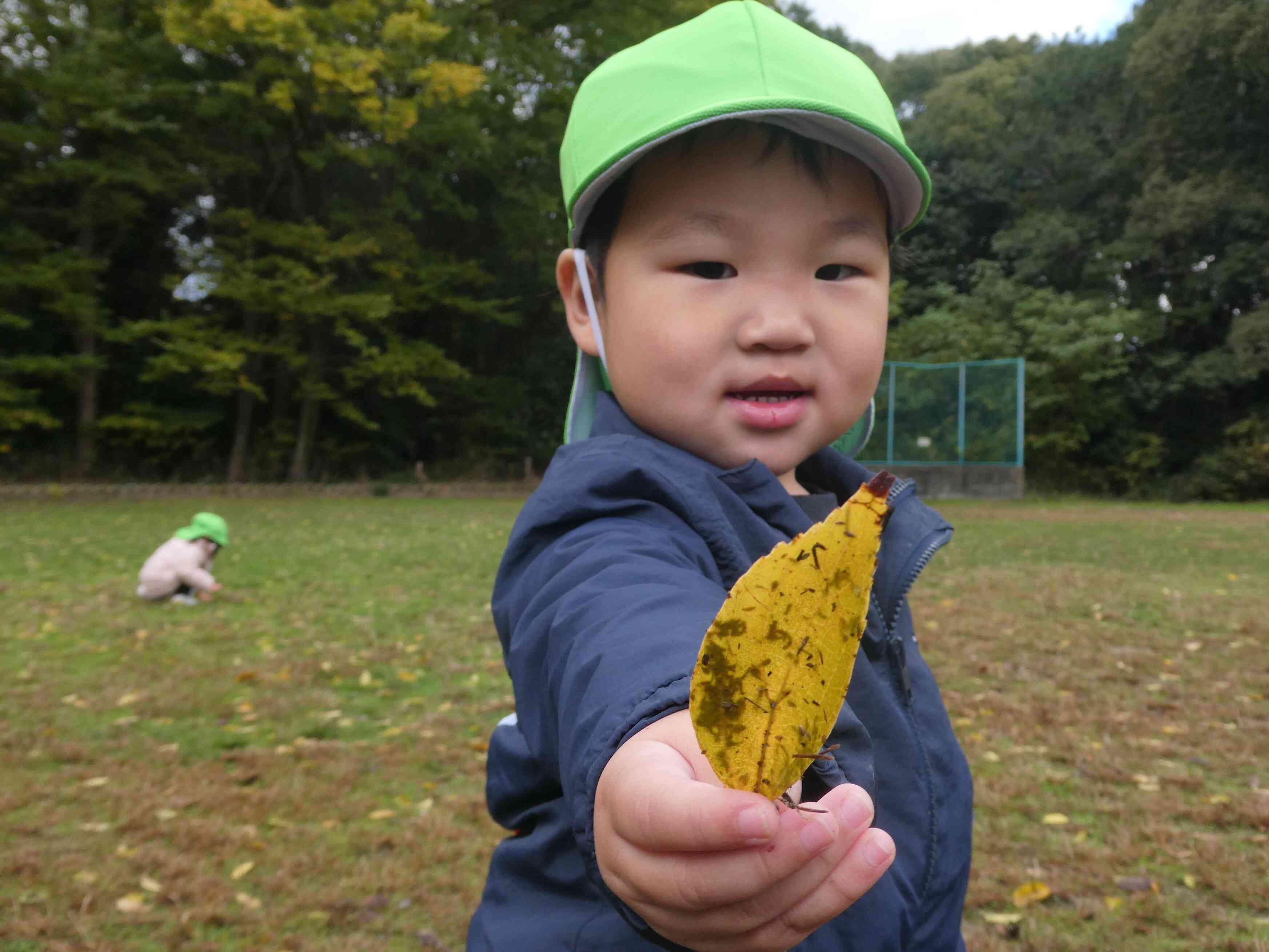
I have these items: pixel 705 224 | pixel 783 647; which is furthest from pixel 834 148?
pixel 783 647

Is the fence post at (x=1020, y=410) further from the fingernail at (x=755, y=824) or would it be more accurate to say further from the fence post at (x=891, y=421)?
the fingernail at (x=755, y=824)

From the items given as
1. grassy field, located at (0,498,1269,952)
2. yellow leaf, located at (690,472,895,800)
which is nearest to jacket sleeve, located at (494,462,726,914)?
yellow leaf, located at (690,472,895,800)

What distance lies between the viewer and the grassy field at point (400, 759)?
283 cm

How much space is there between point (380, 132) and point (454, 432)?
743 centimetres

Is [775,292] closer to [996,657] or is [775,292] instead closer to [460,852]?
[460,852]

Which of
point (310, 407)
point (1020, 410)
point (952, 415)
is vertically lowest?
point (310, 407)

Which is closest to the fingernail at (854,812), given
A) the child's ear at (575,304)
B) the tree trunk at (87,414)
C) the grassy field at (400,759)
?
the child's ear at (575,304)

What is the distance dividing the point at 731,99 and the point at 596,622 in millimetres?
722

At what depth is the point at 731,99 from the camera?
1271mm

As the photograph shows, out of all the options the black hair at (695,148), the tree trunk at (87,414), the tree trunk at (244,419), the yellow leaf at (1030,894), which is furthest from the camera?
the tree trunk at (244,419)

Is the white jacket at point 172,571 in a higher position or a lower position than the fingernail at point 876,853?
lower

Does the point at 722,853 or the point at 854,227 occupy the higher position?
the point at 854,227

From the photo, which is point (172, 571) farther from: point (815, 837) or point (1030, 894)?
point (815, 837)

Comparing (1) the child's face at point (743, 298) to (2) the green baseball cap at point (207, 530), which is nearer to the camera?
(1) the child's face at point (743, 298)
